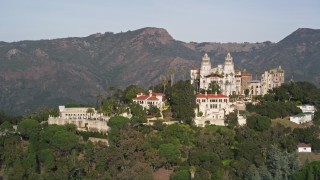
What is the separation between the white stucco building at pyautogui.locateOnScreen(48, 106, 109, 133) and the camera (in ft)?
169

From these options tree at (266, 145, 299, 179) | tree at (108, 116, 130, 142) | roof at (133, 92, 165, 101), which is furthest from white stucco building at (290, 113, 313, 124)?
tree at (108, 116, 130, 142)

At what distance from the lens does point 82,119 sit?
175ft

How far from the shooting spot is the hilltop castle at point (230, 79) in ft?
198

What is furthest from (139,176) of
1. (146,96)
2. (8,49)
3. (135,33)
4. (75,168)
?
(135,33)

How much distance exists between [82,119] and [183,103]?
10004 mm

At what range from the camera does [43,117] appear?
55.8 m

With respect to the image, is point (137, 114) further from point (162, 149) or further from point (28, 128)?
point (28, 128)

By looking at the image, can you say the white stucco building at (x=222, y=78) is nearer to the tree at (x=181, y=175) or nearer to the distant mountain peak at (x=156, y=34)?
the tree at (x=181, y=175)

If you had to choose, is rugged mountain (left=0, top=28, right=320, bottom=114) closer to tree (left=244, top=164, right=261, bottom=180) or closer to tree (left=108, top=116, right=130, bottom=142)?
tree (left=108, top=116, right=130, bottom=142)

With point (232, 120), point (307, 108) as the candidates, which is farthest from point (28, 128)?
point (307, 108)

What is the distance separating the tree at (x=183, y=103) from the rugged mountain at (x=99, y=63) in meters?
70.9

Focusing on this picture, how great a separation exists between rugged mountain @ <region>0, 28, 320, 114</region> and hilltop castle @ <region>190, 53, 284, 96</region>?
65249mm

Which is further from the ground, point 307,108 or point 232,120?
point 307,108

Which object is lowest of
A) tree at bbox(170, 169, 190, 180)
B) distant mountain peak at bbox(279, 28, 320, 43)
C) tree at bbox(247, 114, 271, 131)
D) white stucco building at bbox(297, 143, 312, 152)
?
tree at bbox(170, 169, 190, 180)
